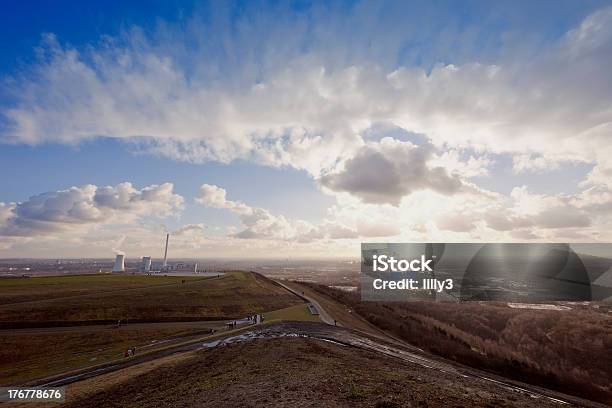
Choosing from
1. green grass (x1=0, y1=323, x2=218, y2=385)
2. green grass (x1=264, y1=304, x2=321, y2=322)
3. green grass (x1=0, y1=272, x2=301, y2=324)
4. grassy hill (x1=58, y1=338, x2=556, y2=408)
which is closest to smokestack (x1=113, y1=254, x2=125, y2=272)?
green grass (x1=0, y1=272, x2=301, y2=324)

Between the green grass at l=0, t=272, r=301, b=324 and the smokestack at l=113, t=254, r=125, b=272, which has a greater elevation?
the smokestack at l=113, t=254, r=125, b=272

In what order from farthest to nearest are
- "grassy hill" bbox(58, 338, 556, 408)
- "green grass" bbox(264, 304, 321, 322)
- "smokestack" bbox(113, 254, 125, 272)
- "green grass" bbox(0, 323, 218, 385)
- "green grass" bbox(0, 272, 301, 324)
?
"smokestack" bbox(113, 254, 125, 272) < "green grass" bbox(0, 272, 301, 324) < "green grass" bbox(264, 304, 321, 322) < "green grass" bbox(0, 323, 218, 385) < "grassy hill" bbox(58, 338, 556, 408)

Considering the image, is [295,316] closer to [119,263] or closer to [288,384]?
[288,384]

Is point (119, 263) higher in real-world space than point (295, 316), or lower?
higher

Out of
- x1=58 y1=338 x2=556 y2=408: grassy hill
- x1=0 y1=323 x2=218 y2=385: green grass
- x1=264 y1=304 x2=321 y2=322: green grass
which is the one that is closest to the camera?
x1=58 y1=338 x2=556 y2=408: grassy hill

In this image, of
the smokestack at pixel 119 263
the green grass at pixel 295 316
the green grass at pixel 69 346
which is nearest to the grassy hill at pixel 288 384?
the green grass at pixel 69 346

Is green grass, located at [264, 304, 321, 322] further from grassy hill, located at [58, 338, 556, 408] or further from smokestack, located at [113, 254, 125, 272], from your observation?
smokestack, located at [113, 254, 125, 272]

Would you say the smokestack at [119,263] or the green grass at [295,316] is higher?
the smokestack at [119,263]

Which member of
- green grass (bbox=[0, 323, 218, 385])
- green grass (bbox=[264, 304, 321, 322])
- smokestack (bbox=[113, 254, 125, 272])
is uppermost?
smokestack (bbox=[113, 254, 125, 272])

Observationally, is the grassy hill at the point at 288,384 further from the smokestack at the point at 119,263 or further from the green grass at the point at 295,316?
the smokestack at the point at 119,263

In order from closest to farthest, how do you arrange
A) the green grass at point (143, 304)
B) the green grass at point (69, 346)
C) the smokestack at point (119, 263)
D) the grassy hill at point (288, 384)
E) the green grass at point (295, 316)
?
1. the grassy hill at point (288, 384)
2. the green grass at point (69, 346)
3. the green grass at point (295, 316)
4. the green grass at point (143, 304)
5. the smokestack at point (119, 263)

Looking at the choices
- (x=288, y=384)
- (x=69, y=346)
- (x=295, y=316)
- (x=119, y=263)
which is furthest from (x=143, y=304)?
(x=119, y=263)
